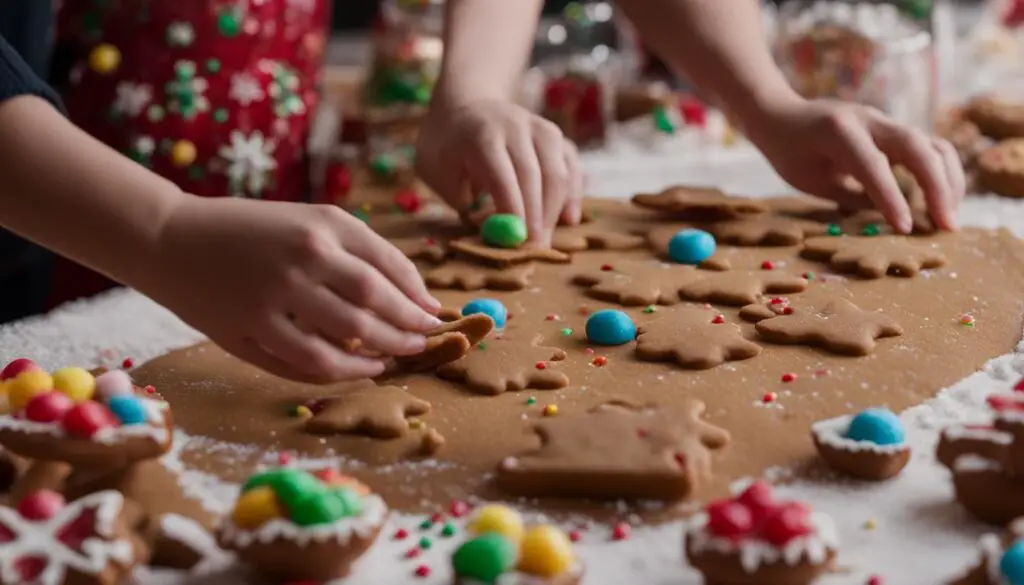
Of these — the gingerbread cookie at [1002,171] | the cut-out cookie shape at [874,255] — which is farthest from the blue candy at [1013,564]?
the gingerbread cookie at [1002,171]

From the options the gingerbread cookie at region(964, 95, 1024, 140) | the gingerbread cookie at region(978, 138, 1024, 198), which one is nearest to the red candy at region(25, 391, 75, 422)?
the gingerbread cookie at region(978, 138, 1024, 198)

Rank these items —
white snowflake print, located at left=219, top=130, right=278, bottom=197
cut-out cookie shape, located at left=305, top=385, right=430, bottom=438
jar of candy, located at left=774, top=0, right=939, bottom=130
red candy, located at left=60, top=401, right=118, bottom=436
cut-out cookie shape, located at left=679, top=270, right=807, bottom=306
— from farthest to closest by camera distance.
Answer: jar of candy, located at left=774, top=0, right=939, bottom=130 < white snowflake print, located at left=219, top=130, right=278, bottom=197 < cut-out cookie shape, located at left=679, top=270, right=807, bottom=306 < cut-out cookie shape, located at left=305, top=385, right=430, bottom=438 < red candy, located at left=60, top=401, right=118, bottom=436

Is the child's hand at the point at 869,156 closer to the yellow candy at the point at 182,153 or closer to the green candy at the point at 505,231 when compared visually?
the green candy at the point at 505,231

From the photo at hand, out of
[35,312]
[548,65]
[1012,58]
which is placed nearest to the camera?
[35,312]

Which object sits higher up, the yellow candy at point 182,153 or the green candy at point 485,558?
the green candy at point 485,558

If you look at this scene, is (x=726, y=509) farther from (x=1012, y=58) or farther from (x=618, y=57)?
(x=1012, y=58)

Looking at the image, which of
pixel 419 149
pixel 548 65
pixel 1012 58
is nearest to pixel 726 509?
pixel 419 149

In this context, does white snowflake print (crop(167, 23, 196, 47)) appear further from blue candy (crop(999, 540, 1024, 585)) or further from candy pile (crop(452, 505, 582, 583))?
blue candy (crop(999, 540, 1024, 585))
